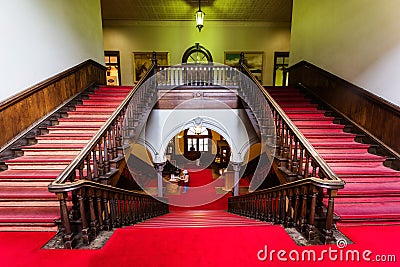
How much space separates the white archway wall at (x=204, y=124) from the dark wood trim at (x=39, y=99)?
72.9 inches

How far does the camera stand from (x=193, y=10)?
322 inches

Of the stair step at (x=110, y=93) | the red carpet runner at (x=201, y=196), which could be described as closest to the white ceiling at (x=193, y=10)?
the stair step at (x=110, y=93)

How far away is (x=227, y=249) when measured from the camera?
188cm

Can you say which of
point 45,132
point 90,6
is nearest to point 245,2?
point 90,6

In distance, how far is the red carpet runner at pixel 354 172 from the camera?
2.52 m

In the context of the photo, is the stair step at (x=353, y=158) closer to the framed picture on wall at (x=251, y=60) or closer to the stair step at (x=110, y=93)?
the stair step at (x=110, y=93)

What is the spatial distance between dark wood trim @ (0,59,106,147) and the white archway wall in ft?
6.08

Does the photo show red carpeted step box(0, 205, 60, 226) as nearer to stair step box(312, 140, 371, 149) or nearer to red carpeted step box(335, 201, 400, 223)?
red carpeted step box(335, 201, 400, 223)

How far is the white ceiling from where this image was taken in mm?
7480

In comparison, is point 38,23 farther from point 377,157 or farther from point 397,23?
point 377,157

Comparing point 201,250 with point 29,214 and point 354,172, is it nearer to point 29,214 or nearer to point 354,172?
point 29,214

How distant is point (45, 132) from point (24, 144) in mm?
415

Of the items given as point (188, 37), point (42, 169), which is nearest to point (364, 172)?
point (42, 169)

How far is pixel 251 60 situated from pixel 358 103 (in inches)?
250
